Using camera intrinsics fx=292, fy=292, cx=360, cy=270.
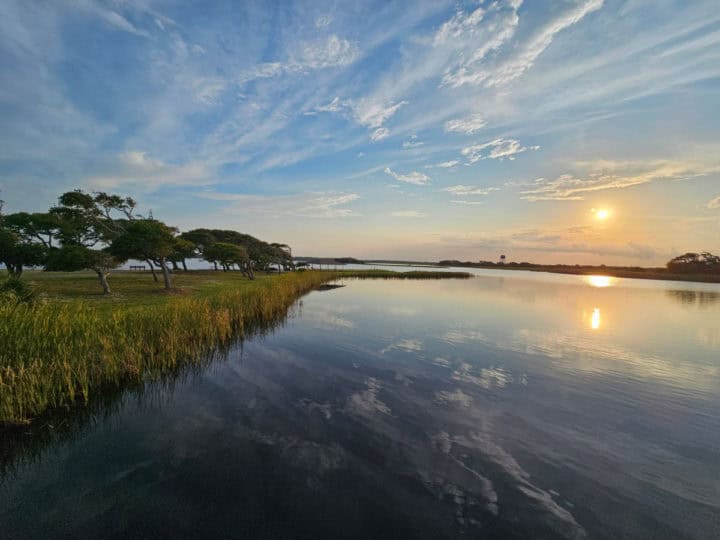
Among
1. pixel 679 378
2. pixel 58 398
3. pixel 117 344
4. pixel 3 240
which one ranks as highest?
pixel 3 240

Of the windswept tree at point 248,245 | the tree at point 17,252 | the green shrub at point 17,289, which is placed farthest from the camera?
the windswept tree at point 248,245

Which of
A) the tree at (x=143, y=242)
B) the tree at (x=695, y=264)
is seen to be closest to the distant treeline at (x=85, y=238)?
the tree at (x=143, y=242)

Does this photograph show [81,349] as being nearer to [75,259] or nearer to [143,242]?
[75,259]

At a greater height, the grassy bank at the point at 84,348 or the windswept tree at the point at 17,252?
the windswept tree at the point at 17,252

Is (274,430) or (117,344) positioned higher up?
(117,344)

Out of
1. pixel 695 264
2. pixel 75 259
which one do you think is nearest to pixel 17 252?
pixel 75 259

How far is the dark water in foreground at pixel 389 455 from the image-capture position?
4.47m

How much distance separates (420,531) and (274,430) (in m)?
3.88

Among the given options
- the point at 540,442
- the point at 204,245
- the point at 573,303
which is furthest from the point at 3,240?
the point at 573,303

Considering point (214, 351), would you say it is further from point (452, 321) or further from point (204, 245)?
point (204, 245)

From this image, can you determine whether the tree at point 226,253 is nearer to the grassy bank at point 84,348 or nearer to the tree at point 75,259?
the tree at point 75,259

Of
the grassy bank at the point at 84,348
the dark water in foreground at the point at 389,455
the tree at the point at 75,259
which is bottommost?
the dark water in foreground at the point at 389,455

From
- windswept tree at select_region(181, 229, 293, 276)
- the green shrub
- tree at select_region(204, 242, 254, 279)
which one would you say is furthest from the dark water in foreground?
windswept tree at select_region(181, 229, 293, 276)

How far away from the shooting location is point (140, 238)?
72.6 feet
